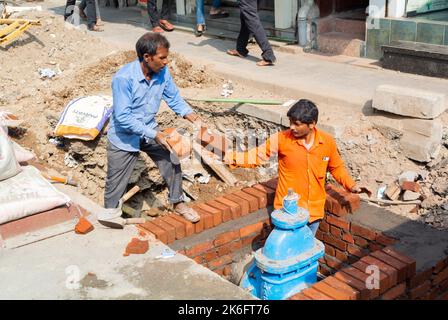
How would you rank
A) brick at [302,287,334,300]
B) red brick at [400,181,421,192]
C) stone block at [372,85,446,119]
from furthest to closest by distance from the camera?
stone block at [372,85,446,119]
red brick at [400,181,421,192]
brick at [302,287,334,300]

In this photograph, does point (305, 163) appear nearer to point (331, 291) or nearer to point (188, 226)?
point (188, 226)

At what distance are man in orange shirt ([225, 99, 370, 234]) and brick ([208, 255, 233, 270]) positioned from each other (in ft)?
1.92

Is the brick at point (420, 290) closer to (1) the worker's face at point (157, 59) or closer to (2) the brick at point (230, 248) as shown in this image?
(2) the brick at point (230, 248)

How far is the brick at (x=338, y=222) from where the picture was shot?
181 inches

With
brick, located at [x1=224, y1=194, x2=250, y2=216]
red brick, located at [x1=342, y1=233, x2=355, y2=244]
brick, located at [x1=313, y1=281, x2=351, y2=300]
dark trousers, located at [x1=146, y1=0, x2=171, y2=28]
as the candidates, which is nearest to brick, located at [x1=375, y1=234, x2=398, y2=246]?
red brick, located at [x1=342, y1=233, x2=355, y2=244]

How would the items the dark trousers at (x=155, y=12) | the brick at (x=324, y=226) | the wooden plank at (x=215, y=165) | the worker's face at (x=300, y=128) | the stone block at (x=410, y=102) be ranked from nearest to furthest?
1. the worker's face at (x=300, y=128)
2. the brick at (x=324, y=226)
3. the stone block at (x=410, y=102)
4. the wooden plank at (x=215, y=165)
5. the dark trousers at (x=155, y=12)

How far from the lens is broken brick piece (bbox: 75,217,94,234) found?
4328 mm

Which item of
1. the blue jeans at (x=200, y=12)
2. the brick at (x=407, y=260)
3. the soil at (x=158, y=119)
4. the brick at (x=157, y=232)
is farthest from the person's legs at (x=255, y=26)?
the brick at (x=407, y=260)

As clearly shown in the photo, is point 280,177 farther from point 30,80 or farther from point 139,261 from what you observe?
point 30,80

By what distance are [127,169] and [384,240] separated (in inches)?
79.7

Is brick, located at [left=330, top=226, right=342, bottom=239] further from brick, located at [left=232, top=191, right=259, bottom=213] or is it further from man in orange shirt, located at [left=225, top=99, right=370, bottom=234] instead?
brick, located at [left=232, top=191, right=259, bottom=213]

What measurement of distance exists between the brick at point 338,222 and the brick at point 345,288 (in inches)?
40.1

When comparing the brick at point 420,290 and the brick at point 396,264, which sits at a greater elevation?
the brick at point 396,264

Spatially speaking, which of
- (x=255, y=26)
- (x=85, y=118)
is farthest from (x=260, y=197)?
(x=255, y=26)
